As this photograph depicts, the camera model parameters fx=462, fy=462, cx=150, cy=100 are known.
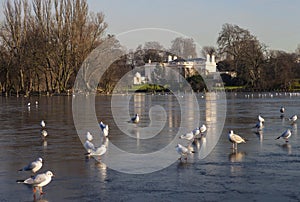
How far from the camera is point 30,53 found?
65.5 meters

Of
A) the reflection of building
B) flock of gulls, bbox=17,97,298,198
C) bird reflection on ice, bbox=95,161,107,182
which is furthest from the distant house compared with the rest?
bird reflection on ice, bbox=95,161,107,182

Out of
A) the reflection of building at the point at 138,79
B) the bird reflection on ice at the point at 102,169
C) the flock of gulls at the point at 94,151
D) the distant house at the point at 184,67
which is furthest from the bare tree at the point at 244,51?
the bird reflection on ice at the point at 102,169

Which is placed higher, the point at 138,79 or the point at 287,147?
the point at 138,79

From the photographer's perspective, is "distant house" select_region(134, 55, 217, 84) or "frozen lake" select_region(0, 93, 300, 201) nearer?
"frozen lake" select_region(0, 93, 300, 201)

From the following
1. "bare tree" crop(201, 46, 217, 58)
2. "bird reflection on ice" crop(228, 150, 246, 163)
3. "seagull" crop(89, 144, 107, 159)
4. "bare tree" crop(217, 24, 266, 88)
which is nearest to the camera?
"bird reflection on ice" crop(228, 150, 246, 163)

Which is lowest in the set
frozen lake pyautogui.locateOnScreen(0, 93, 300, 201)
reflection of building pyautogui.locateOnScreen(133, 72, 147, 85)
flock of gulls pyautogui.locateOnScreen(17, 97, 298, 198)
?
frozen lake pyautogui.locateOnScreen(0, 93, 300, 201)

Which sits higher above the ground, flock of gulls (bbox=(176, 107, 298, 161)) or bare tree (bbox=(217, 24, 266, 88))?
bare tree (bbox=(217, 24, 266, 88))

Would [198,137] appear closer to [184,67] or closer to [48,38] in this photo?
[48,38]

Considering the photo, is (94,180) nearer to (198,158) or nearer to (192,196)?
(192,196)

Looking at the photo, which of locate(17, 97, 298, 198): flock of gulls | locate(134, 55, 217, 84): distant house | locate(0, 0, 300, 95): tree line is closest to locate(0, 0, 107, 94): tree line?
locate(0, 0, 300, 95): tree line

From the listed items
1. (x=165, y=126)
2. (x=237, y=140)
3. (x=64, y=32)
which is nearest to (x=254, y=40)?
(x=64, y=32)

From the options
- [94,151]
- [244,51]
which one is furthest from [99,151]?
[244,51]

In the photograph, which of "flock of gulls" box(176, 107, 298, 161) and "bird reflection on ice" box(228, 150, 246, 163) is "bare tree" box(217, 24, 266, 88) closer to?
"flock of gulls" box(176, 107, 298, 161)

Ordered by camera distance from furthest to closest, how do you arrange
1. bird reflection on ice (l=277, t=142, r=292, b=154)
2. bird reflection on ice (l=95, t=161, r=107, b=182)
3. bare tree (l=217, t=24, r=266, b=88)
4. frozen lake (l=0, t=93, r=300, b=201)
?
bare tree (l=217, t=24, r=266, b=88)
bird reflection on ice (l=277, t=142, r=292, b=154)
bird reflection on ice (l=95, t=161, r=107, b=182)
frozen lake (l=0, t=93, r=300, b=201)
